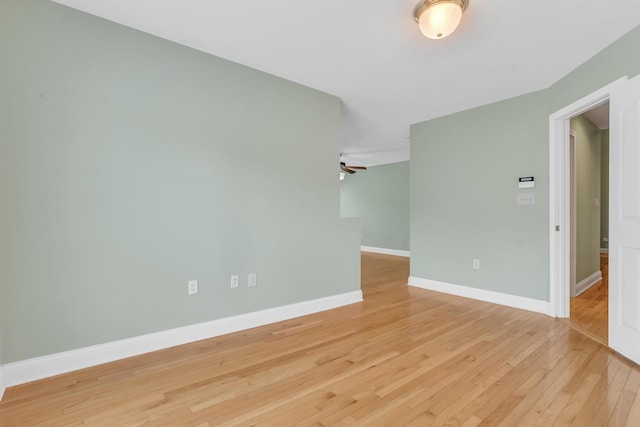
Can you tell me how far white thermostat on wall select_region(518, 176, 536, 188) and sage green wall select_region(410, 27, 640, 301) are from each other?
0.16 feet

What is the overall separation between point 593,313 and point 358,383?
2991mm

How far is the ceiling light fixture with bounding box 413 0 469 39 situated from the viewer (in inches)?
68.8

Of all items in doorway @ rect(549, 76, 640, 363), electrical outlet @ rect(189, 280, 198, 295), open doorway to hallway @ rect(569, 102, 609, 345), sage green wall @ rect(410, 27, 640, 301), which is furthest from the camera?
open doorway to hallway @ rect(569, 102, 609, 345)

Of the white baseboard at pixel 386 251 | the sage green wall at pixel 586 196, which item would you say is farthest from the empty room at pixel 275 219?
the white baseboard at pixel 386 251

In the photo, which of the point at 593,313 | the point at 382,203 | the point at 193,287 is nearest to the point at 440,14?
the point at 193,287

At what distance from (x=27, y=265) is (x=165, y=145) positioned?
1183 millimetres

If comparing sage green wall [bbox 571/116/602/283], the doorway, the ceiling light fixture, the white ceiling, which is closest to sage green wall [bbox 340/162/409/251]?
sage green wall [bbox 571/116/602/283]

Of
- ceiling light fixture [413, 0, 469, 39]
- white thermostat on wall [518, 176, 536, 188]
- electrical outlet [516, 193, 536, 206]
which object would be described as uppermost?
ceiling light fixture [413, 0, 469, 39]

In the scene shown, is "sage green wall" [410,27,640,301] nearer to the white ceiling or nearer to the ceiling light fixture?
the white ceiling

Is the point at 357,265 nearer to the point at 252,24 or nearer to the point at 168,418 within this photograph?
the point at 168,418

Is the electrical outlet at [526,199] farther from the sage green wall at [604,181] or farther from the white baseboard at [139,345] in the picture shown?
the sage green wall at [604,181]

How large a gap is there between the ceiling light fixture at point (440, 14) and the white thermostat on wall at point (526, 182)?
2205 mm

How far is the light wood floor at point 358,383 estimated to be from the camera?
1.54m

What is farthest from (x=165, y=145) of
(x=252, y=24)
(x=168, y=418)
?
(x=168, y=418)
